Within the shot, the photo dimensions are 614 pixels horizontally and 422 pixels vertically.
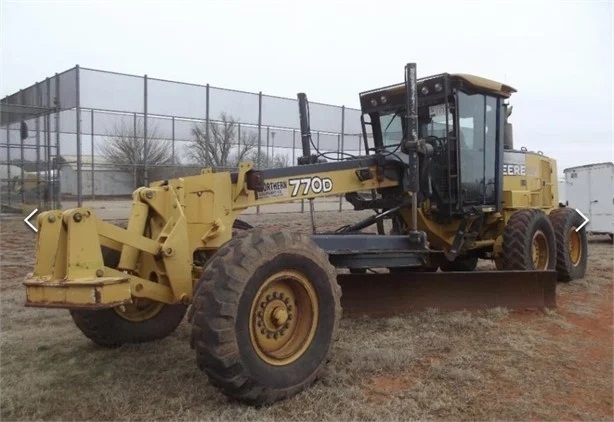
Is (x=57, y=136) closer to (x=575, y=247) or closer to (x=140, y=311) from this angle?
(x=140, y=311)

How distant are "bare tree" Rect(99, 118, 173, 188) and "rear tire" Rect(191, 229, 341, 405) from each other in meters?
11.9

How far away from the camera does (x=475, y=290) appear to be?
254 inches

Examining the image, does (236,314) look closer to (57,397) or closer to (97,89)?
(57,397)

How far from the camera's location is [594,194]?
1462 cm

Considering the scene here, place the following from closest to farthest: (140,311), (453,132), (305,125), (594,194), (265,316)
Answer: (265,316)
(140,311)
(305,125)
(453,132)
(594,194)

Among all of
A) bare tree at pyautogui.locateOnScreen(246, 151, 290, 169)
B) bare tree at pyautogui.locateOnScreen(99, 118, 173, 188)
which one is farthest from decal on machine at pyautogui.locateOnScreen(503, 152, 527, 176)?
bare tree at pyautogui.locateOnScreen(246, 151, 290, 169)

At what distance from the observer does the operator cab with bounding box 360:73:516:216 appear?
6887 mm

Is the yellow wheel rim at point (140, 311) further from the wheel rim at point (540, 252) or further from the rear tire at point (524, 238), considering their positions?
the wheel rim at point (540, 252)

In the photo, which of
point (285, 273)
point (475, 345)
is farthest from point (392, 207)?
point (285, 273)

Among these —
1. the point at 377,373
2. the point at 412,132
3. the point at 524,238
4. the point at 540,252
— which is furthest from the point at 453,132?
the point at 377,373

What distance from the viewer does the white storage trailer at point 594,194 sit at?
14.2 metres

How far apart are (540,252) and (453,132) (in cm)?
232

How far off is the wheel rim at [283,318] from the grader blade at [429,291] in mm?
2087

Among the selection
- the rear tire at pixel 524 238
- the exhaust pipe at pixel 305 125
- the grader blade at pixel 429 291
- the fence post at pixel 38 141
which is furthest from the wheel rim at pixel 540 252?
the fence post at pixel 38 141
